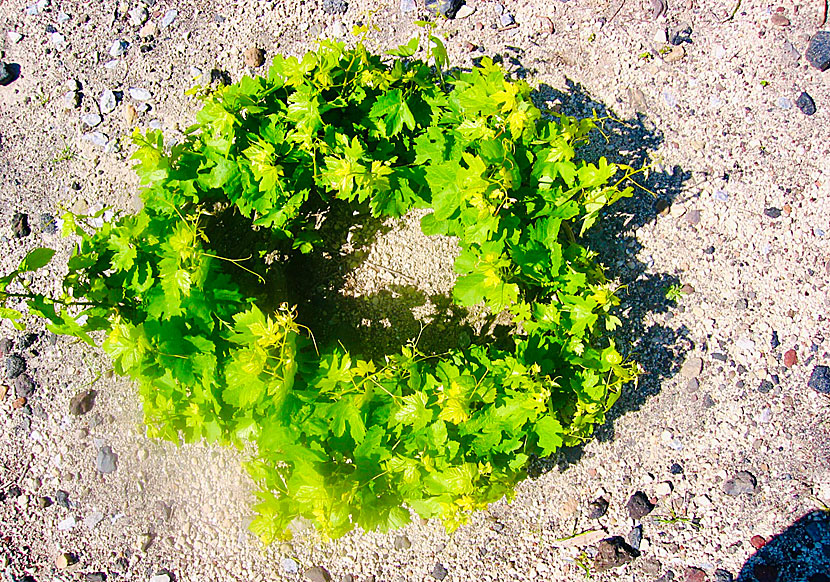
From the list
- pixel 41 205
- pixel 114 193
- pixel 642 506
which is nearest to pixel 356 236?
pixel 114 193

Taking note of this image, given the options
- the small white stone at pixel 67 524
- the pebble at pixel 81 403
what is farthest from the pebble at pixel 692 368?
the small white stone at pixel 67 524

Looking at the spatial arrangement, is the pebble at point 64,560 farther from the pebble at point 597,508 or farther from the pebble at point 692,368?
the pebble at point 692,368

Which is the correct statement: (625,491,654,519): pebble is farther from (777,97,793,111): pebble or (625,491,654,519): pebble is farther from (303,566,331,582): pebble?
(777,97,793,111): pebble

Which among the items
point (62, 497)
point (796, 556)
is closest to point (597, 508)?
point (796, 556)

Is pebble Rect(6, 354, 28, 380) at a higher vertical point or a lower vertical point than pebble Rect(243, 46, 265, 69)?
lower

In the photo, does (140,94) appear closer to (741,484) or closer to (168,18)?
(168,18)

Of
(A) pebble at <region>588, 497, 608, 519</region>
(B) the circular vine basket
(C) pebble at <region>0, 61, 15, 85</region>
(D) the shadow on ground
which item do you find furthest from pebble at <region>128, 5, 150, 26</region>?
(D) the shadow on ground
